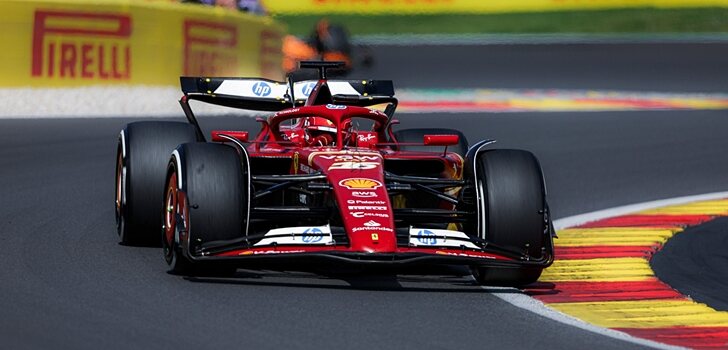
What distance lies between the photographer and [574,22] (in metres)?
30.7

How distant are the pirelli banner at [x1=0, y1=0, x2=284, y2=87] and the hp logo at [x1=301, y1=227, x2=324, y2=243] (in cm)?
908

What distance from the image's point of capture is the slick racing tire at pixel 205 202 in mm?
7914

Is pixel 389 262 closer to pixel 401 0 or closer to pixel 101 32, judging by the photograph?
pixel 101 32

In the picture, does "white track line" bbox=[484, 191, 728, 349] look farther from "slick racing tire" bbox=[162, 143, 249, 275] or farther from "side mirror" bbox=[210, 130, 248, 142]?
"side mirror" bbox=[210, 130, 248, 142]

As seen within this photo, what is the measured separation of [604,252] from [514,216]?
1497 mm

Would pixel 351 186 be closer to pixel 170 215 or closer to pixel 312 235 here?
pixel 312 235

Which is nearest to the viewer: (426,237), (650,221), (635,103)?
(426,237)

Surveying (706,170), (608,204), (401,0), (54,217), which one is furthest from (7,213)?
(401,0)

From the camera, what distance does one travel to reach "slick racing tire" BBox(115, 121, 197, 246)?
913 centimetres

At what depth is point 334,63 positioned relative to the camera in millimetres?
9914

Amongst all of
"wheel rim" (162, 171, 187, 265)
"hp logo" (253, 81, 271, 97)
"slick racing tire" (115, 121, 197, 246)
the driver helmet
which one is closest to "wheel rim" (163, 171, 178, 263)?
"wheel rim" (162, 171, 187, 265)

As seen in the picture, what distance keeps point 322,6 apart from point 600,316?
76.8ft

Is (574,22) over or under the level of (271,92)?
under

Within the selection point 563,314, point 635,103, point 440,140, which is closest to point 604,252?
→ point 440,140
